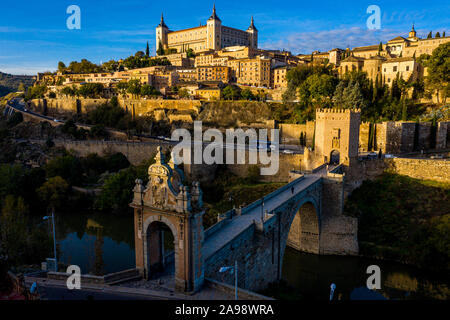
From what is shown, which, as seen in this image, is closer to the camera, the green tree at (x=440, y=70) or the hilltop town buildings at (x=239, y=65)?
the green tree at (x=440, y=70)

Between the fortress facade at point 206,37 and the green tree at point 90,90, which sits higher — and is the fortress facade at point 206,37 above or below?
above

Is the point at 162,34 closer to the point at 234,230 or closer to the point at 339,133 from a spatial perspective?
the point at 339,133

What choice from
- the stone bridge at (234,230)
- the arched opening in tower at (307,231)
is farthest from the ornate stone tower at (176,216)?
the arched opening in tower at (307,231)

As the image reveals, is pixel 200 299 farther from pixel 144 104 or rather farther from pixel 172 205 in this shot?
pixel 144 104

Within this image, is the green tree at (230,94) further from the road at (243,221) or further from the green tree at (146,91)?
the road at (243,221)

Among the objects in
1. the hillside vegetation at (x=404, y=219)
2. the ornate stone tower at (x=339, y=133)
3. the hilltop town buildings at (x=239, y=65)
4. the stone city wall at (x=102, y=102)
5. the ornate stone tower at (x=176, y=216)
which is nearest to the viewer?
the ornate stone tower at (x=176, y=216)

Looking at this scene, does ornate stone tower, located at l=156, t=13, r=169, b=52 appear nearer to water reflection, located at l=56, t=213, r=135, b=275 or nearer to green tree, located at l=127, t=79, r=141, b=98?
green tree, located at l=127, t=79, r=141, b=98
